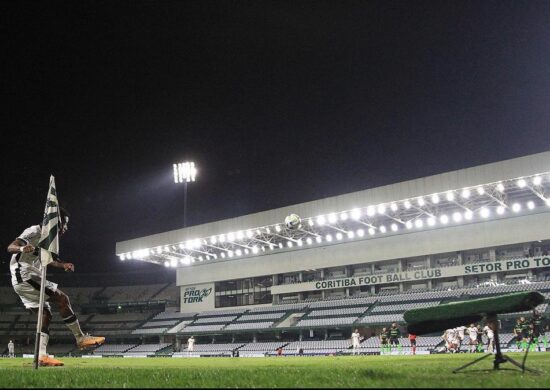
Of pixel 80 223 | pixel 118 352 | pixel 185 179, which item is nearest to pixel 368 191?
pixel 185 179

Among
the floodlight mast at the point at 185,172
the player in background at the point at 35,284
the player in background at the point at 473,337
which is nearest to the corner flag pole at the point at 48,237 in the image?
the player in background at the point at 35,284

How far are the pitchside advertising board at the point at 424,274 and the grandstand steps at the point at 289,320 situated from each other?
2.95 m

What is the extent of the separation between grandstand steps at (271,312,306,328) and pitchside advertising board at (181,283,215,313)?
1129 cm

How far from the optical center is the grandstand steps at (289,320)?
142 ft

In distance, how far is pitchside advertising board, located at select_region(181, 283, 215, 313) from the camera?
5322 centimetres

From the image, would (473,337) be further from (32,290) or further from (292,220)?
(32,290)

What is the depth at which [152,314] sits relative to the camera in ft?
192

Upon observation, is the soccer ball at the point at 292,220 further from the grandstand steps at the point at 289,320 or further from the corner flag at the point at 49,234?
the corner flag at the point at 49,234

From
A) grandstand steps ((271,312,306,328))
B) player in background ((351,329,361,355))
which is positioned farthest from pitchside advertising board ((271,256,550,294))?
player in background ((351,329,361,355))

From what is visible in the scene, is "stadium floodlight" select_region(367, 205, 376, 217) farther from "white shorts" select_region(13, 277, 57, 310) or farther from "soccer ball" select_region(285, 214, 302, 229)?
"white shorts" select_region(13, 277, 57, 310)

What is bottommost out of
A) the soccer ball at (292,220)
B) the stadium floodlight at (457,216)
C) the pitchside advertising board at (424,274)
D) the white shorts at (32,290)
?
the white shorts at (32,290)

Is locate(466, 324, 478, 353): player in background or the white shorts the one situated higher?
the white shorts

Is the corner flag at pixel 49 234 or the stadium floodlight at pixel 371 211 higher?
the stadium floodlight at pixel 371 211

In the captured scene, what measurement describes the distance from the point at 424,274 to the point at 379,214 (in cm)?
631
